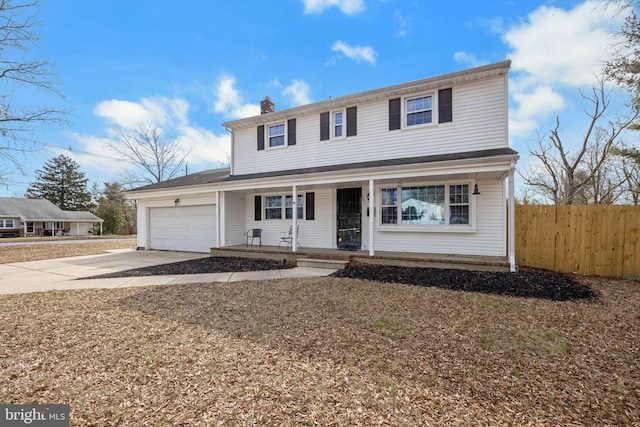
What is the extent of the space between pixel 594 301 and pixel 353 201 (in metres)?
6.39

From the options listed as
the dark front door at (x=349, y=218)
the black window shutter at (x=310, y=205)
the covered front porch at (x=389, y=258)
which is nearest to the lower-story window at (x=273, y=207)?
the black window shutter at (x=310, y=205)

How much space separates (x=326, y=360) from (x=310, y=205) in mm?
7710

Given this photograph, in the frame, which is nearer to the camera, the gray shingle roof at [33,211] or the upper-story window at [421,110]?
the upper-story window at [421,110]

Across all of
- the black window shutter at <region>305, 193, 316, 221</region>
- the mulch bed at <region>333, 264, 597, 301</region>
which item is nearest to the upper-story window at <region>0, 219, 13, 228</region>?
the black window shutter at <region>305, 193, 316, 221</region>

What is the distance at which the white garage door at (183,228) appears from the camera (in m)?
12.0

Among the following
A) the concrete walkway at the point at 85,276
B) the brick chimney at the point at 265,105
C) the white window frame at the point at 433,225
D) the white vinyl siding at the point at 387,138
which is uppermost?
the brick chimney at the point at 265,105

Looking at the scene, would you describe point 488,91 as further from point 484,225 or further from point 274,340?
point 274,340

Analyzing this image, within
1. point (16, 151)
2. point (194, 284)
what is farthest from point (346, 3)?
point (16, 151)

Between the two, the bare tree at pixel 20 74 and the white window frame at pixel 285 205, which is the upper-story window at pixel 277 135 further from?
the bare tree at pixel 20 74

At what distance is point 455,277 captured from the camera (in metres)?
6.44

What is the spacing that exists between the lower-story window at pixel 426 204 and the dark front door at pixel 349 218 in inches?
34.0

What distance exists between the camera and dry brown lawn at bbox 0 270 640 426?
2191mm

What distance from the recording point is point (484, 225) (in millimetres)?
7984

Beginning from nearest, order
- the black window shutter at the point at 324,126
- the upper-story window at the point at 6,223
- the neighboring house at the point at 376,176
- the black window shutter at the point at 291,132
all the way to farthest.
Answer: the neighboring house at the point at 376,176, the black window shutter at the point at 324,126, the black window shutter at the point at 291,132, the upper-story window at the point at 6,223
